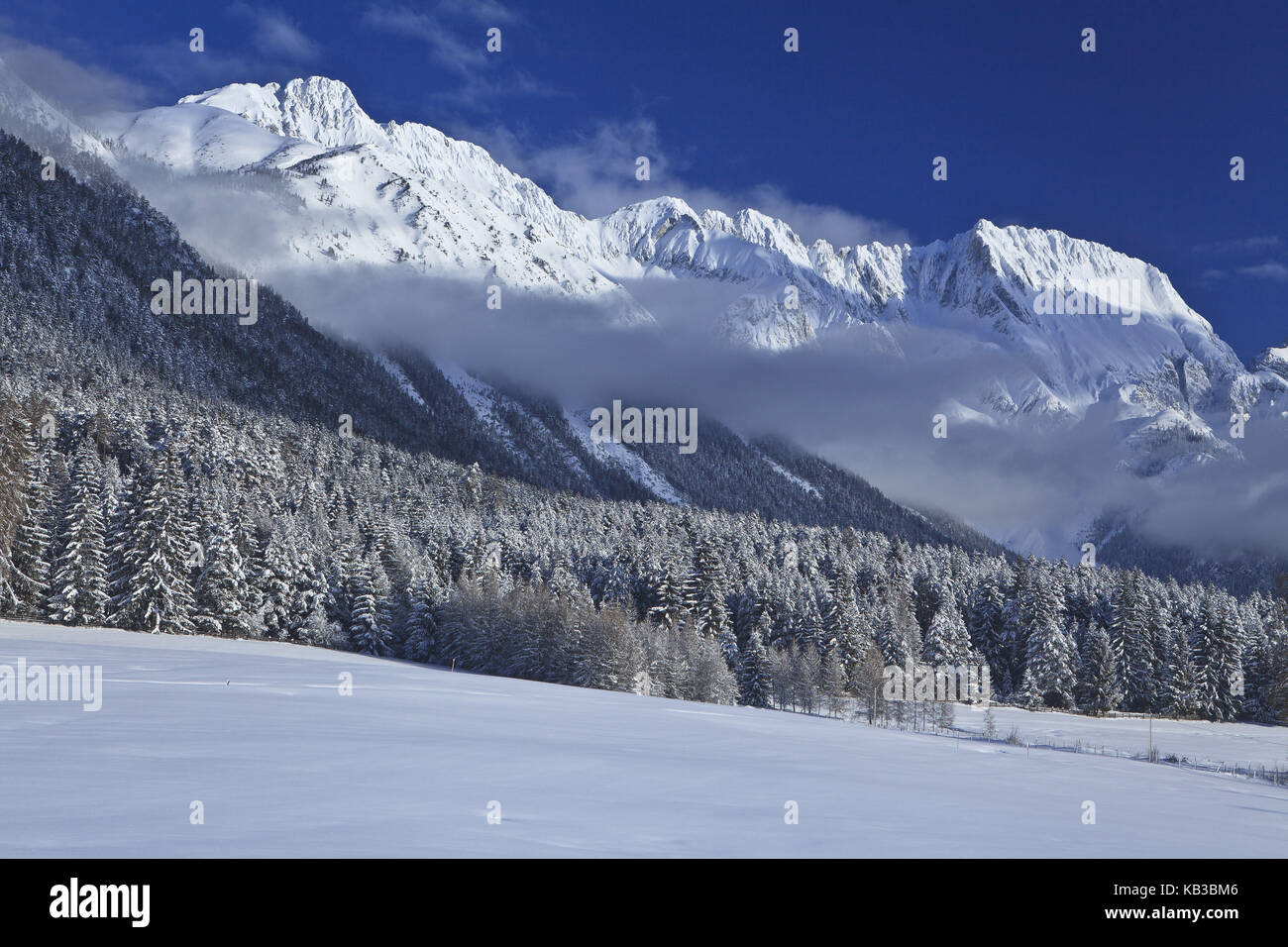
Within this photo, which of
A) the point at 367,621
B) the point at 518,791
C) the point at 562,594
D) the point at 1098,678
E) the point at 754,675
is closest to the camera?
the point at 518,791

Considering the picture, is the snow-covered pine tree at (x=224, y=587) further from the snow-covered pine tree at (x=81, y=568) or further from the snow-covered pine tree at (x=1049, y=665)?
the snow-covered pine tree at (x=1049, y=665)

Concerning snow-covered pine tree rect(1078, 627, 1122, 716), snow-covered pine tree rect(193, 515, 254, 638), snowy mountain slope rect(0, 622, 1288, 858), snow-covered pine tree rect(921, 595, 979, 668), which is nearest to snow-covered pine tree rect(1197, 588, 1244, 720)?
snow-covered pine tree rect(1078, 627, 1122, 716)

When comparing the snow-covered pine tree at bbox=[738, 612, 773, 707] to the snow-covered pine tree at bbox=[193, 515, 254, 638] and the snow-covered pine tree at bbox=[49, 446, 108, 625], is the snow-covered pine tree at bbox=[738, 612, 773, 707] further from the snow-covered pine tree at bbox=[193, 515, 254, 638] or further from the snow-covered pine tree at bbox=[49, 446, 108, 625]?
the snow-covered pine tree at bbox=[49, 446, 108, 625]

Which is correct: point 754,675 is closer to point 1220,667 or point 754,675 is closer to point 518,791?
point 1220,667

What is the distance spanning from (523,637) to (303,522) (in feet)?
116

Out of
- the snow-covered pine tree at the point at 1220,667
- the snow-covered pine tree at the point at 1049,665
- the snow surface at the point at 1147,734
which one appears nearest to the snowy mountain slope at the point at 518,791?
the snow surface at the point at 1147,734

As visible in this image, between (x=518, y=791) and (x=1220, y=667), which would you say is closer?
(x=518, y=791)

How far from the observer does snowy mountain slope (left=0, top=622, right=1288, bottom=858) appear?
8.93 meters

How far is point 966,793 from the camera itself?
14883 mm

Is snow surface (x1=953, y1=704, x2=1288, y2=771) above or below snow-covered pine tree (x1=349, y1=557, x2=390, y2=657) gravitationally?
below

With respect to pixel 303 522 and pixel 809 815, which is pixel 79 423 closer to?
pixel 303 522

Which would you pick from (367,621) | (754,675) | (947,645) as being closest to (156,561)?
(367,621)

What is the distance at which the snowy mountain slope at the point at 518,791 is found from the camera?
893cm

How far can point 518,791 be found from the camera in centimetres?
1177
